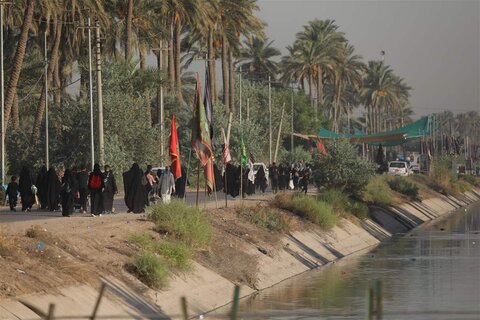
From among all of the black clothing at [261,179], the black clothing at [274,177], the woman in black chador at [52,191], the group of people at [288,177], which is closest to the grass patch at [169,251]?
the woman in black chador at [52,191]

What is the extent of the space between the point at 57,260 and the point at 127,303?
58.2 inches

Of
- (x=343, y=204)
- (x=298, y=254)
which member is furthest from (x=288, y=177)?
(x=298, y=254)

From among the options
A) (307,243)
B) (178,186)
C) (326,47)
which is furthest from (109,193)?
(326,47)

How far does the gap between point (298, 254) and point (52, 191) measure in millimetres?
7759

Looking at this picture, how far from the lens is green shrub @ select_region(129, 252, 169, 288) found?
2369 centimetres

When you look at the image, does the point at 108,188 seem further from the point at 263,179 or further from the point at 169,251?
the point at 263,179

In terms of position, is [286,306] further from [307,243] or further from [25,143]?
[25,143]

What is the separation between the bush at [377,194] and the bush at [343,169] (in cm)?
143

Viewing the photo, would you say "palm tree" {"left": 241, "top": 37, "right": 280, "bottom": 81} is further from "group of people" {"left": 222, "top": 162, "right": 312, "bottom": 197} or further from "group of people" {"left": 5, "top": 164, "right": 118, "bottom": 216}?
"group of people" {"left": 5, "top": 164, "right": 118, "bottom": 216}

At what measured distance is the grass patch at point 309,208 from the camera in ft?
139

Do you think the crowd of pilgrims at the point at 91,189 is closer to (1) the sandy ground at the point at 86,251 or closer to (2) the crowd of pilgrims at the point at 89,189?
(2) the crowd of pilgrims at the point at 89,189

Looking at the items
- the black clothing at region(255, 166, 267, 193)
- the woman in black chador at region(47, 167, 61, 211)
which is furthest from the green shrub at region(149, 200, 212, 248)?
the black clothing at region(255, 166, 267, 193)

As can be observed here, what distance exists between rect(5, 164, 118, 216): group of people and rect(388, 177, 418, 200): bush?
32586 millimetres

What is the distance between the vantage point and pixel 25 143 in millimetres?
61938
